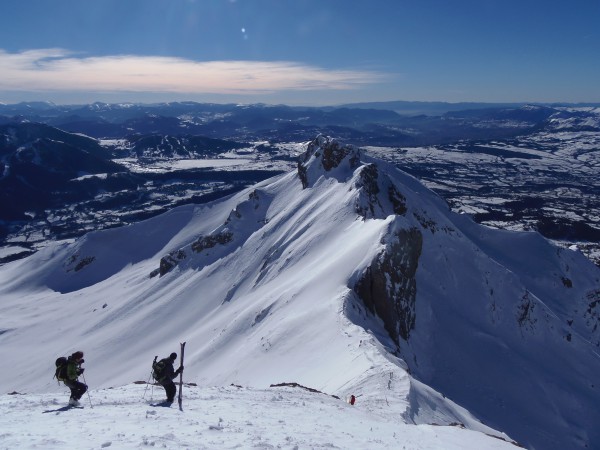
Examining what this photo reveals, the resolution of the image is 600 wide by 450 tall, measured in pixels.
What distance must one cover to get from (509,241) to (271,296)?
5876cm

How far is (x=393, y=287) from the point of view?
43281 millimetres

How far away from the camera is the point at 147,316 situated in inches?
2665

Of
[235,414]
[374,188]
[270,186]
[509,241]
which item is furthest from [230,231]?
[235,414]

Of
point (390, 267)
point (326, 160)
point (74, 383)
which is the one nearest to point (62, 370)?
point (74, 383)

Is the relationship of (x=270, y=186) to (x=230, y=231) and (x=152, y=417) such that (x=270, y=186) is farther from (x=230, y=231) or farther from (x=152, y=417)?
(x=152, y=417)

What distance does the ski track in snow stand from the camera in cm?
1298

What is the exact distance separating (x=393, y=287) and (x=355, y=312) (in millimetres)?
6885

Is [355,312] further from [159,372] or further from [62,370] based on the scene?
[62,370]

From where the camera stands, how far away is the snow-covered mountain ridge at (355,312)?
35.7 meters

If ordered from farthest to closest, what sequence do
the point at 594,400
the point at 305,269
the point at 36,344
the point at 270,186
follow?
A: the point at 270,186 → the point at 36,344 → the point at 305,269 → the point at 594,400

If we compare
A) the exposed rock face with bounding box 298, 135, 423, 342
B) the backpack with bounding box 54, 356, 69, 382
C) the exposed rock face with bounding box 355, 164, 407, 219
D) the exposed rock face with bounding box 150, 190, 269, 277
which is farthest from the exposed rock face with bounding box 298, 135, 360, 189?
the backpack with bounding box 54, 356, 69, 382

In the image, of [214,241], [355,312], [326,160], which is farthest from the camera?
[326,160]

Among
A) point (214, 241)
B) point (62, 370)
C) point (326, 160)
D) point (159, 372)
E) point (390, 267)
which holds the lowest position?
point (214, 241)

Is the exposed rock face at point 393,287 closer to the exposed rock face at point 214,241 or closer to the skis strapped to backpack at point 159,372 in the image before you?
the skis strapped to backpack at point 159,372
